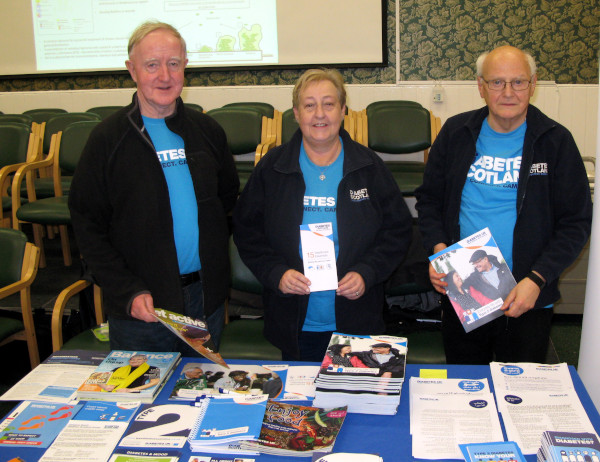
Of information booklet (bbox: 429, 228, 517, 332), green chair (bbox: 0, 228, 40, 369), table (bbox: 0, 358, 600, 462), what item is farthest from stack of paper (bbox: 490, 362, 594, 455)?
green chair (bbox: 0, 228, 40, 369)

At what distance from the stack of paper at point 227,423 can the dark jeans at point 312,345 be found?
1.77ft

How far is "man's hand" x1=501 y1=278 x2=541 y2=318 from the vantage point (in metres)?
1.93

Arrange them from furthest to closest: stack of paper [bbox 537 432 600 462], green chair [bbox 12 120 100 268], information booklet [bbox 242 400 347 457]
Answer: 1. green chair [bbox 12 120 100 268]
2. information booklet [bbox 242 400 347 457]
3. stack of paper [bbox 537 432 600 462]

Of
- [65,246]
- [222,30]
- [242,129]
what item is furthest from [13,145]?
[222,30]

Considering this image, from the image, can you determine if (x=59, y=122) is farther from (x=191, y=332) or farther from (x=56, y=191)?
(x=191, y=332)

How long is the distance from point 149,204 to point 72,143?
319cm

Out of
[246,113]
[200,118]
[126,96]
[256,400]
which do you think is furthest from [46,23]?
[256,400]

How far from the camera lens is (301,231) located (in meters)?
1.92

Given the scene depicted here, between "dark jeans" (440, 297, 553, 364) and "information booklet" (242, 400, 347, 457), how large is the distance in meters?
0.85

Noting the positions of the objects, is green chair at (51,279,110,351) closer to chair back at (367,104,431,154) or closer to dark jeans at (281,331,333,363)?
dark jeans at (281,331,333,363)

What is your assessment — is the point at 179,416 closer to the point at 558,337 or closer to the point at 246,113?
the point at 558,337

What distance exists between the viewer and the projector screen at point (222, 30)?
601 centimetres

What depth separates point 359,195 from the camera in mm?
1971

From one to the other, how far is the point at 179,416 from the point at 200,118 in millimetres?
1104
